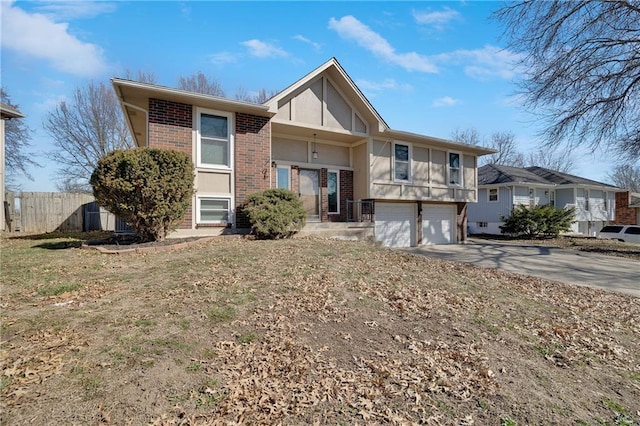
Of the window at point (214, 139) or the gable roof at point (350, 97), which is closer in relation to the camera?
the window at point (214, 139)

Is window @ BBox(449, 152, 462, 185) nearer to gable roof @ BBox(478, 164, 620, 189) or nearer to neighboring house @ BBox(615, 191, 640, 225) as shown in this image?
gable roof @ BBox(478, 164, 620, 189)

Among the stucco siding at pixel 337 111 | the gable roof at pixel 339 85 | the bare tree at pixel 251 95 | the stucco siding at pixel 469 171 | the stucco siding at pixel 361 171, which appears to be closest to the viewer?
the gable roof at pixel 339 85

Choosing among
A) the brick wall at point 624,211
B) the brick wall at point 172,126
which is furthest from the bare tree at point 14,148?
the brick wall at point 624,211

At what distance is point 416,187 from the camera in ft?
47.4

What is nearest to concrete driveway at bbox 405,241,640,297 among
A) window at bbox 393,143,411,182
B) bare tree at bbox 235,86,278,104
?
window at bbox 393,143,411,182

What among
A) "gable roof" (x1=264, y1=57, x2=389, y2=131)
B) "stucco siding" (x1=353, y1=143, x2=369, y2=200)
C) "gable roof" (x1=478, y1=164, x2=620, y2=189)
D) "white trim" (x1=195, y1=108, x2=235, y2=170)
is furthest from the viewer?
"gable roof" (x1=478, y1=164, x2=620, y2=189)

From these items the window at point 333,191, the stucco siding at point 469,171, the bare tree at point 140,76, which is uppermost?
the bare tree at point 140,76

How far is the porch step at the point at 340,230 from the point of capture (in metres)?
10.7

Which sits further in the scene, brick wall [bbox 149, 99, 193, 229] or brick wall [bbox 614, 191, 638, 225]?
brick wall [bbox 614, 191, 638, 225]

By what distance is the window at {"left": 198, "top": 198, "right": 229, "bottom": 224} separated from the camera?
9834 mm

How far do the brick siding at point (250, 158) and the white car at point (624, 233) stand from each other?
22.5m

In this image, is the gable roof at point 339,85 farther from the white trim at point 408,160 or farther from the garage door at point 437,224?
the garage door at point 437,224

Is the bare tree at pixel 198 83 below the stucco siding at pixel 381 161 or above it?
above

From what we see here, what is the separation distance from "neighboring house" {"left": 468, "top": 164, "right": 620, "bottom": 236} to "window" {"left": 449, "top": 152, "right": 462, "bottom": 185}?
27.0 feet
